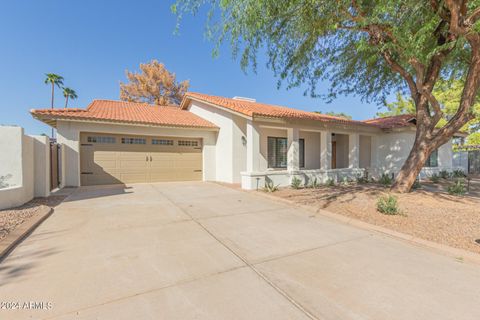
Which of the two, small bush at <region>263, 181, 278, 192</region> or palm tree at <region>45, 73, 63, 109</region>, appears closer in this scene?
small bush at <region>263, 181, 278, 192</region>

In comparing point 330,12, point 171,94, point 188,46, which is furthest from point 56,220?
point 171,94

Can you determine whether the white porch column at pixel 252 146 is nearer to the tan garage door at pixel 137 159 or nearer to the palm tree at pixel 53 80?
the tan garage door at pixel 137 159

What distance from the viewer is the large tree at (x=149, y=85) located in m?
21.9

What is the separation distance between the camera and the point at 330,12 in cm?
596

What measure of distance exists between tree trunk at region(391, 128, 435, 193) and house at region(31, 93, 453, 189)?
317 cm

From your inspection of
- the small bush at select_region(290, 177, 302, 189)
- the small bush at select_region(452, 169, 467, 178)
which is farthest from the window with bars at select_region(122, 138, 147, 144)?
the small bush at select_region(452, 169, 467, 178)

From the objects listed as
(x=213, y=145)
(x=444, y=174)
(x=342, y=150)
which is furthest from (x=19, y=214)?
(x=444, y=174)

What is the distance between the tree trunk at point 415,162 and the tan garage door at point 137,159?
8.97 meters

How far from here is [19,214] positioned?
497 centimetres

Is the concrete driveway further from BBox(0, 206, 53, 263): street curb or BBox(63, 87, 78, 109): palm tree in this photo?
BBox(63, 87, 78, 109): palm tree

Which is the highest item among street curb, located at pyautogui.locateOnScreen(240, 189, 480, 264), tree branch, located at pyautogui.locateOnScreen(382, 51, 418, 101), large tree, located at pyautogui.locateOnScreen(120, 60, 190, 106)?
large tree, located at pyautogui.locateOnScreen(120, 60, 190, 106)

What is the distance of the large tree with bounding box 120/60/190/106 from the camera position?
21859 mm

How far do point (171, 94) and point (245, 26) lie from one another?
1898cm

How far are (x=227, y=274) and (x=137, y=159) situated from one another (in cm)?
908
